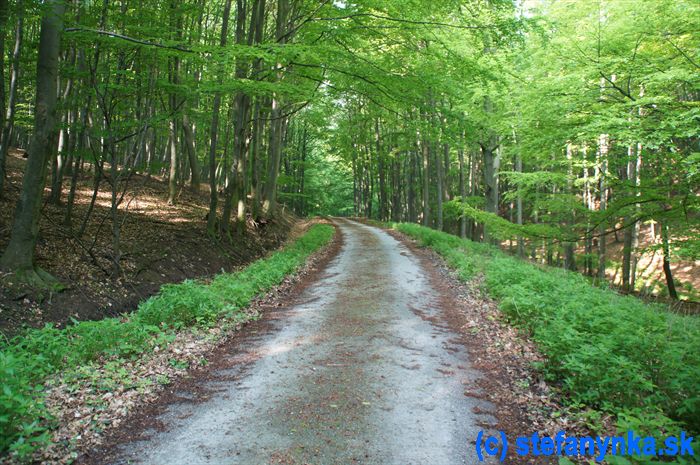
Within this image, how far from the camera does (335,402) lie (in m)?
4.79

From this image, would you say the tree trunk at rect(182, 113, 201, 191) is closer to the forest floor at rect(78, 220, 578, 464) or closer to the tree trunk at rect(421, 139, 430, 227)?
the forest floor at rect(78, 220, 578, 464)

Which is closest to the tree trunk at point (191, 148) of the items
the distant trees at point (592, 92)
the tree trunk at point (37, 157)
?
the distant trees at point (592, 92)

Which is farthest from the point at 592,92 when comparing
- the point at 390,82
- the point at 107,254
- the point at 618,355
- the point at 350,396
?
the point at 107,254

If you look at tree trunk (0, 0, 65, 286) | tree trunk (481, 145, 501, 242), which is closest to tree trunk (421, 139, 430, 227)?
tree trunk (481, 145, 501, 242)

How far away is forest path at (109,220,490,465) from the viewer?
387 centimetres

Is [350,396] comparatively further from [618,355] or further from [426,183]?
[426,183]

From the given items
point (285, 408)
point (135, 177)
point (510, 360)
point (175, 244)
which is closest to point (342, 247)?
point (175, 244)

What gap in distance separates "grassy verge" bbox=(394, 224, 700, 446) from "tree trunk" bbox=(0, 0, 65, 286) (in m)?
9.03

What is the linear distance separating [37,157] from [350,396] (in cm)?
738

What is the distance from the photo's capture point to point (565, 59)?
10836 mm

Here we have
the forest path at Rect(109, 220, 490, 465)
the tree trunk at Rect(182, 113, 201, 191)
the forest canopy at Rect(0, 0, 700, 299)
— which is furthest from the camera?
the tree trunk at Rect(182, 113, 201, 191)

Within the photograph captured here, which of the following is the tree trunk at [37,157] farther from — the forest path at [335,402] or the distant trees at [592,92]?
the distant trees at [592,92]

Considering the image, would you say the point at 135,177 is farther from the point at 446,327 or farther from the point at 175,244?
the point at 446,327

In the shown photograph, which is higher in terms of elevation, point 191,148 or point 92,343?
point 191,148
